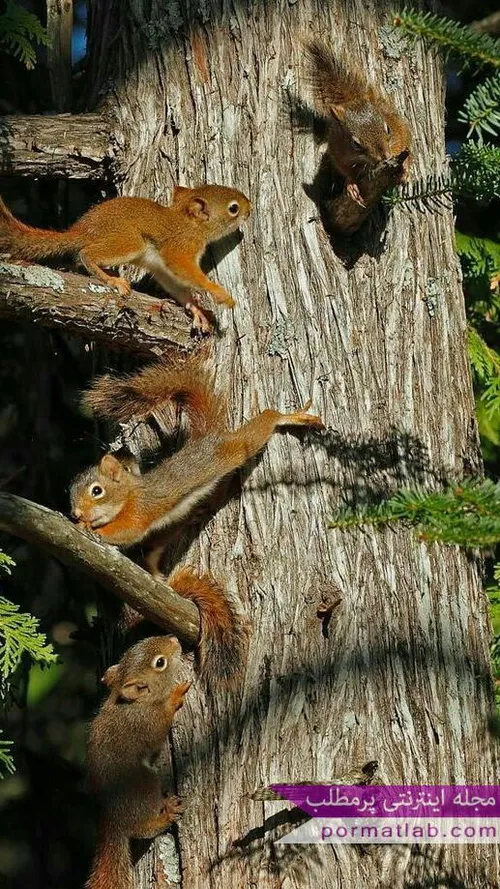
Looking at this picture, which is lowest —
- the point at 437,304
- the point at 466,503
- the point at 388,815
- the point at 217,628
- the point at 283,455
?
the point at 388,815

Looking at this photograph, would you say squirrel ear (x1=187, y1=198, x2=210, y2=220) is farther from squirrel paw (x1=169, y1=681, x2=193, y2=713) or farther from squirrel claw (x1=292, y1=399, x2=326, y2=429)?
squirrel paw (x1=169, y1=681, x2=193, y2=713)

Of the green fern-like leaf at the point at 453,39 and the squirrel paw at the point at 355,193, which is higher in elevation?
the squirrel paw at the point at 355,193

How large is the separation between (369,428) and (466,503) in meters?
1.16

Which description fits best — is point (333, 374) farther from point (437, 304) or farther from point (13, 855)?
point (13, 855)

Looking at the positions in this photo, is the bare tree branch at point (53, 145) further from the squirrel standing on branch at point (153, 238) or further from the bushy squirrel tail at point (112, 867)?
the bushy squirrel tail at point (112, 867)

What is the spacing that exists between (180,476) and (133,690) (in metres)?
0.53

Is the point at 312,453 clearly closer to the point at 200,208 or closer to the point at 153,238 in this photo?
the point at 200,208

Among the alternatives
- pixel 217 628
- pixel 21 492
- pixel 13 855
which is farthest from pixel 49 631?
pixel 217 628

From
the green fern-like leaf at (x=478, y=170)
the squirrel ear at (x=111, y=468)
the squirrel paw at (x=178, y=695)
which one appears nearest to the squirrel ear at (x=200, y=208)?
the squirrel ear at (x=111, y=468)

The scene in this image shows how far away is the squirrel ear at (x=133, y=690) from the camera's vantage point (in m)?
2.57

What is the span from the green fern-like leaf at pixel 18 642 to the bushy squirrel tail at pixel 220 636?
14.0 inches

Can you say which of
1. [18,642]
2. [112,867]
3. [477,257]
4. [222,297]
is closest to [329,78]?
[222,297]

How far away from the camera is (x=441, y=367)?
99.9 inches

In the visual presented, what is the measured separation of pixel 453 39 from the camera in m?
1.41
